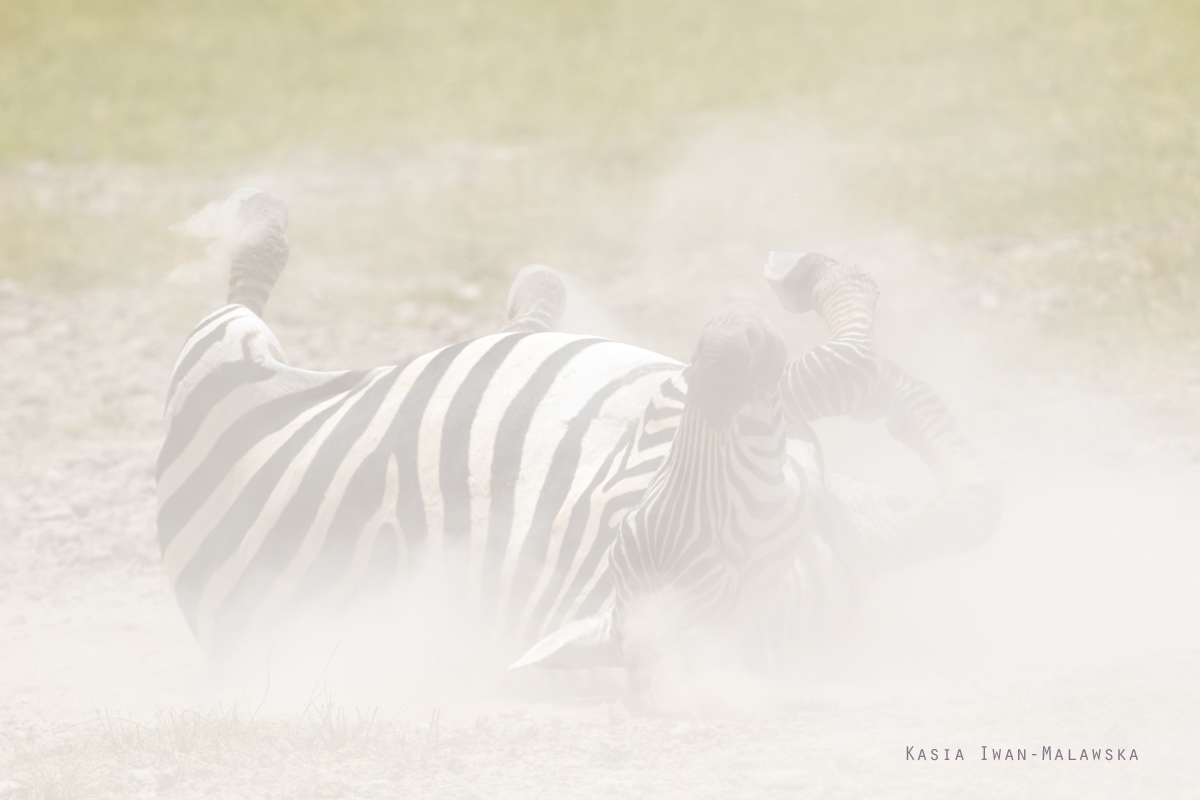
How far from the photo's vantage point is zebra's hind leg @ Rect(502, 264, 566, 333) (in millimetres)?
4059

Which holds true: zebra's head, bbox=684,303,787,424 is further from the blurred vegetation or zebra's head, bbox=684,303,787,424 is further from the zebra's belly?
the blurred vegetation

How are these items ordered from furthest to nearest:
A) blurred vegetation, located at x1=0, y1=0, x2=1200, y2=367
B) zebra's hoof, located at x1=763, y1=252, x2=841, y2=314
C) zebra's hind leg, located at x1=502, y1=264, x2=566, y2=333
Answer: blurred vegetation, located at x1=0, y1=0, x2=1200, y2=367
zebra's hind leg, located at x1=502, y1=264, x2=566, y2=333
zebra's hoof, located at x1=763, y1=252, x2=841, y2=314

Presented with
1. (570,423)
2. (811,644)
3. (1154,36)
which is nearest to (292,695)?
(570,423)

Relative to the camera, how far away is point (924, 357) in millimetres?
5980

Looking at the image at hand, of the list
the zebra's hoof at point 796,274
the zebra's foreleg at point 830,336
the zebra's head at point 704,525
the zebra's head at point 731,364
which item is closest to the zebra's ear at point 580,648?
the zebra's head at point 704,525

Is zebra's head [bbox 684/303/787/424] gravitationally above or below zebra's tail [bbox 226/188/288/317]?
below

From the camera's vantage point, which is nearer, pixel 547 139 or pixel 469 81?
pixel 547 139

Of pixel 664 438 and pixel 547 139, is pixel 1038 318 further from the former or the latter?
pixel 547 139

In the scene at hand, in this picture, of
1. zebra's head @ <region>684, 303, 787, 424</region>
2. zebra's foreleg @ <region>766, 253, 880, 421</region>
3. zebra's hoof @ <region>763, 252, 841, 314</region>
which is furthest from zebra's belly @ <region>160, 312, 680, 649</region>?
zebra's hoof @ <region>763, 252, 841, 314</region>

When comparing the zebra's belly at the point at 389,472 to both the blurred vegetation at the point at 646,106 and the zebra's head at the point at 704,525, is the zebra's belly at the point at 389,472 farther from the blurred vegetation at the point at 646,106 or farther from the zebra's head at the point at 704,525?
the blurred vegetation at the point at 646,106


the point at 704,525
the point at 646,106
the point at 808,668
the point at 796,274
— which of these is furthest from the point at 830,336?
the point at 646,106

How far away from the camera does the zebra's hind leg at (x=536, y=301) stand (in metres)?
4.06

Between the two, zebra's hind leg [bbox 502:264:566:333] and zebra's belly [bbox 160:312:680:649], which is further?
zebra's hind leg [bbox 502:264:566:333]

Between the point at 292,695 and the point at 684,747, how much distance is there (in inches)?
41.5
